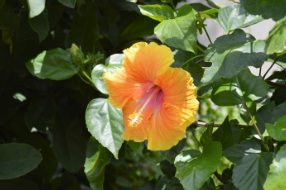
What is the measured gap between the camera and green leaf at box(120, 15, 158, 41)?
1.19 metres

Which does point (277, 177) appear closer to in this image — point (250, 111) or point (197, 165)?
point (197, 165)

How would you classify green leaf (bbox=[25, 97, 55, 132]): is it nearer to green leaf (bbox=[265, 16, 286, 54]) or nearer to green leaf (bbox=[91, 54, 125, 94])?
green leaf (bbox=[91, 54, 125, 94])

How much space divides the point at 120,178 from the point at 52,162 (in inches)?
27.4

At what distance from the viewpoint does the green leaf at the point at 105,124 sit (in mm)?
686

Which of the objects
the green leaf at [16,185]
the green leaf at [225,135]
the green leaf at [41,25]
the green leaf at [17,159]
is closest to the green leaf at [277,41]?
the green leaf at [225,135]

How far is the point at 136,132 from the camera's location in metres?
0.65

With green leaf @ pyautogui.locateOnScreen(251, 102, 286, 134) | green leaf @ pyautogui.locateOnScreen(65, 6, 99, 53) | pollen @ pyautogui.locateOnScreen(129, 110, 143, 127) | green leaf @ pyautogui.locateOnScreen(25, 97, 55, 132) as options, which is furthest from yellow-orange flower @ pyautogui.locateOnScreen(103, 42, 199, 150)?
green leaf @ pyautogui.locateOnScreen(25, 97, 55, 132)

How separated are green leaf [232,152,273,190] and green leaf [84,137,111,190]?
366 mm

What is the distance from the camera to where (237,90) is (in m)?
0.68

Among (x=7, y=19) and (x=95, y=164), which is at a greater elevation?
(x=7, y=19)

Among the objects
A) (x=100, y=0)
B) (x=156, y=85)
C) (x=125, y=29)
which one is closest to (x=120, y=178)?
(x=125, y=29)

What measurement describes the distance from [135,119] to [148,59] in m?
0.15

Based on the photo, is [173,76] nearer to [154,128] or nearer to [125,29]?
[154,128]

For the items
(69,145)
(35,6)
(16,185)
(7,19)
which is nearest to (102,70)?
(35,6)
